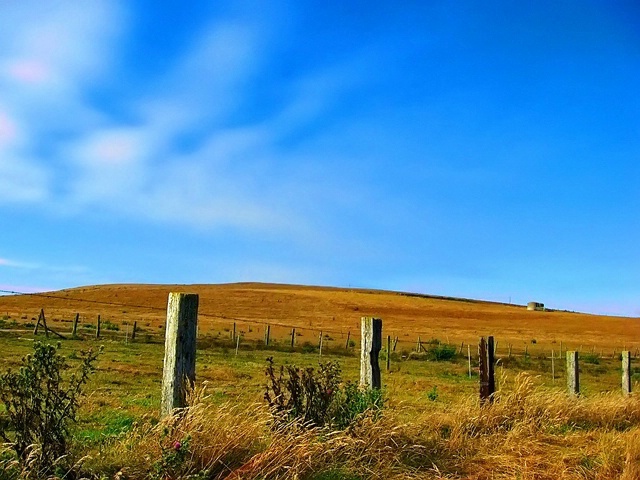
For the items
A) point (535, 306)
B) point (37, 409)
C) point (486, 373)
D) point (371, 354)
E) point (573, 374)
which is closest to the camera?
point (37, 409)

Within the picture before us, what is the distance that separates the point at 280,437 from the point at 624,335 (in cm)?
8110

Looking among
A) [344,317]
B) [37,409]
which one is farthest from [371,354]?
[344,317]

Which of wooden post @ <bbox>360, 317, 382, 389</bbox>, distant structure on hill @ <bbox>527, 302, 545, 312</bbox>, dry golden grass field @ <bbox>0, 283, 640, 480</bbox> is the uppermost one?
distant structure on hill @ <bbox>527, 302, 545, 312</bbox>

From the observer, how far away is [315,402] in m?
7.64

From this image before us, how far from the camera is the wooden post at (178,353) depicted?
21.1 feet

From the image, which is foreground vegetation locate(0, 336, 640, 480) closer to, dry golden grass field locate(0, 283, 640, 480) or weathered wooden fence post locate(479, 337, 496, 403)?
dry golden grass field locate(0, 283, 640, 480)

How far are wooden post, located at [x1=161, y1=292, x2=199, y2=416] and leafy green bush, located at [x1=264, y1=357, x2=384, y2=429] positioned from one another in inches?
45.1


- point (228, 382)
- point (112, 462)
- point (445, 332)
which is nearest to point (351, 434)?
point (112, 462)

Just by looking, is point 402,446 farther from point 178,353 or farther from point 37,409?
point 37,409

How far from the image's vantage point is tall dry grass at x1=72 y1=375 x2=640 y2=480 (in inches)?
231

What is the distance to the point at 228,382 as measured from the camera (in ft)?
62.2

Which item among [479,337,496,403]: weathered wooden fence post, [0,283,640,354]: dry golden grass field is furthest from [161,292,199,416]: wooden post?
[0,283,640,354]: dry golden grass field

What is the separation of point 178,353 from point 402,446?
2876 millimetres

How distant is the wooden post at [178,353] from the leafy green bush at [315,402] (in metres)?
1.14
